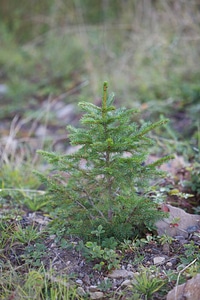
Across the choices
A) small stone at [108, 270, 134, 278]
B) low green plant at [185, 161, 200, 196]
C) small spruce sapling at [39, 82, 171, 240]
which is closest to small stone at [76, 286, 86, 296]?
small stone at [108, 270, 134, 278]

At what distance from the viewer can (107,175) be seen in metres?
2.61

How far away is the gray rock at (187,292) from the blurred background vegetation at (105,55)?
6.35 ft

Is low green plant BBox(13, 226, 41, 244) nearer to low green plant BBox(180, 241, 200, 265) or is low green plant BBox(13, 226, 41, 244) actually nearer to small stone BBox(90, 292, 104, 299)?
small stone BBox(90, 292, 104, 299)

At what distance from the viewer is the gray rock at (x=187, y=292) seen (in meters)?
2.33

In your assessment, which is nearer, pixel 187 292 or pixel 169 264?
pixel 187 292

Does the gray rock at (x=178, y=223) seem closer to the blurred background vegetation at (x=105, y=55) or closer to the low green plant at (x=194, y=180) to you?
the low green plant at (x=194, y=180)

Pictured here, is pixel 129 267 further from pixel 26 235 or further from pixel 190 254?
pixel 26 235

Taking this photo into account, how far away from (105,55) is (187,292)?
4.48m

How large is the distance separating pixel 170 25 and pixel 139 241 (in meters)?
3.97

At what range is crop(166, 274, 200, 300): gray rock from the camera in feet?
7.66

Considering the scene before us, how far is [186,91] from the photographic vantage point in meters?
5.36

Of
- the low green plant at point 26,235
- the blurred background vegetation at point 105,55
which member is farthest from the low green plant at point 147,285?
the blurred background vegetation at point 105,55

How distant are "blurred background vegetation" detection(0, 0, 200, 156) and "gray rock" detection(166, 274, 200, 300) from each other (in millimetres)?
1934

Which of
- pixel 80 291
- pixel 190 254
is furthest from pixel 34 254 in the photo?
pixel 190 254
